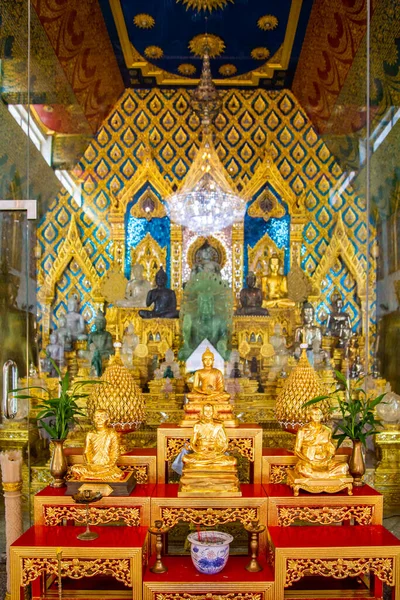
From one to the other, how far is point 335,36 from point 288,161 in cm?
130

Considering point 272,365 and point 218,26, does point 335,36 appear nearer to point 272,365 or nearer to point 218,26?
point 218,26

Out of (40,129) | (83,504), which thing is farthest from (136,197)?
(83,504)

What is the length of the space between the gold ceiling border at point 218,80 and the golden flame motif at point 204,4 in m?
0.59

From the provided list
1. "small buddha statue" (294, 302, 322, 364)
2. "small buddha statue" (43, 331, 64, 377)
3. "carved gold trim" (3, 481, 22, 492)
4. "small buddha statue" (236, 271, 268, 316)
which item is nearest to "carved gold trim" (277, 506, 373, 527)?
"carved gold trim" (3, 481, 22, 492)

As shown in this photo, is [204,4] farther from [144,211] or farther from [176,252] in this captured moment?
[176,252]

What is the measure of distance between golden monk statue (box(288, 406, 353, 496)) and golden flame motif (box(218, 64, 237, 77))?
3800mm

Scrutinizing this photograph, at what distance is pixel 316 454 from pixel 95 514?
132 centimetres

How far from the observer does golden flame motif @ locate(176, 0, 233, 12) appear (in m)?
5.02

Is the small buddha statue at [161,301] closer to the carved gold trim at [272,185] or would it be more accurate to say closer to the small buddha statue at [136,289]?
the small buddha statue at [136,289]

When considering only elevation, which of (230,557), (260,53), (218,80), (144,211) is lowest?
(230,557)

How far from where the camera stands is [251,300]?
5.96 meters

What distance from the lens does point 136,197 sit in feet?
20.0

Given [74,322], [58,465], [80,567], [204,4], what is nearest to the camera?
[80,567]

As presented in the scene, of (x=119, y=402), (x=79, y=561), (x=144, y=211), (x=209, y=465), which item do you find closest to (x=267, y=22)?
(x=144, y=211)
